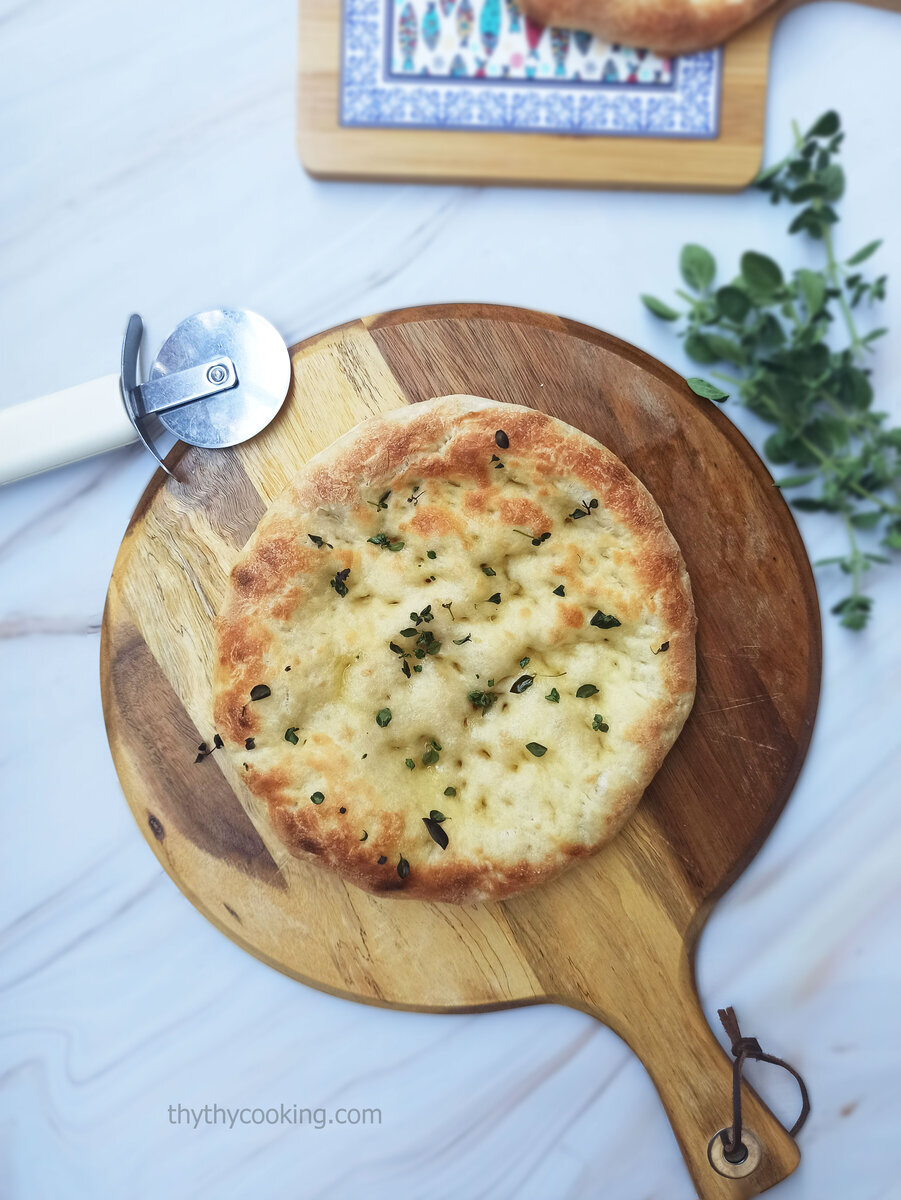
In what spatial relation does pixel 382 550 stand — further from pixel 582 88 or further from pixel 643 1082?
pixel 643 1082

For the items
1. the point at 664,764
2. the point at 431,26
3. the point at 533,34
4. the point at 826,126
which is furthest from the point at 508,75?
the point at 664,764

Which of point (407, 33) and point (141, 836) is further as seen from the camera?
point (141, 836)

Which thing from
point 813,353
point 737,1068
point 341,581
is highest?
point 813,353

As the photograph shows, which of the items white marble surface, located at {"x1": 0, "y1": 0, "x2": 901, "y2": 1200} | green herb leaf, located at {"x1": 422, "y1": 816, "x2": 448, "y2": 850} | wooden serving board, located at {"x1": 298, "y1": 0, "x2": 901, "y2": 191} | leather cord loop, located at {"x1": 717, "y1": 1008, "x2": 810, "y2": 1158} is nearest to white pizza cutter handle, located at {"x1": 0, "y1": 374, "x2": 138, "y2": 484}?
white marble surface, located at {"x1": 0, "y1": 0, "x2": 901, "y2": 1200}

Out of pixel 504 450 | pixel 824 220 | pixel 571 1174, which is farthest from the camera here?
pixel 571 1174

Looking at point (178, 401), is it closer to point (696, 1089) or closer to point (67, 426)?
point (67, 426)

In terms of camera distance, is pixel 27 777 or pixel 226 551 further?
pixel 27 777

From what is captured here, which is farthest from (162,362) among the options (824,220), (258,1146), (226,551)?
(258,1146)
